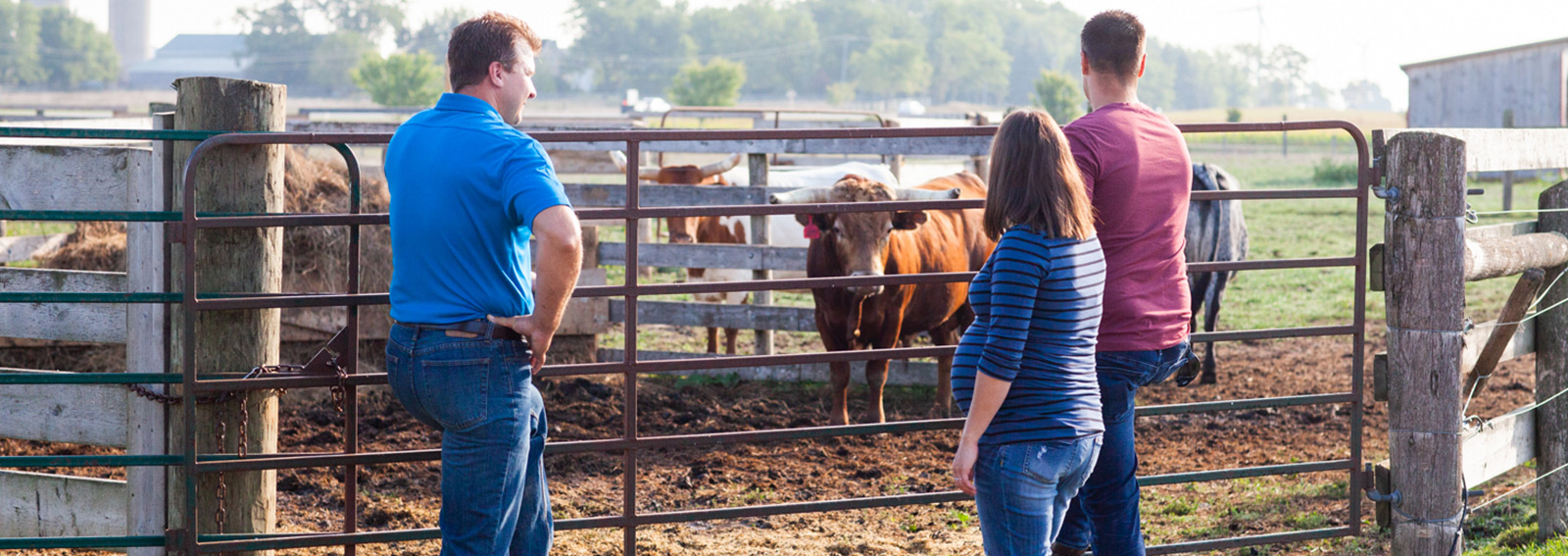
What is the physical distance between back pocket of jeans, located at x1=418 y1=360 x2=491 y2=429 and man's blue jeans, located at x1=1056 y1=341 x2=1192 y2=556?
1.47 meters

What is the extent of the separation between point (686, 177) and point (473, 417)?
7.76 m

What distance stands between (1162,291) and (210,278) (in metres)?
2.62

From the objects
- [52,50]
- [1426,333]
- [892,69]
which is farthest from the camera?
[892,69]

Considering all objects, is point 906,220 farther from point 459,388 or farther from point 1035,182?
point 459,388

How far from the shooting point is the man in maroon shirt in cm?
279

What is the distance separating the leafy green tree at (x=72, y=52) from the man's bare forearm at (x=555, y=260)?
125945 millimetres

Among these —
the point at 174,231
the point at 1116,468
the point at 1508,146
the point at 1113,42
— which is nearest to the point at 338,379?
the point at 174,231

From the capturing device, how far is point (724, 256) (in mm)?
7004

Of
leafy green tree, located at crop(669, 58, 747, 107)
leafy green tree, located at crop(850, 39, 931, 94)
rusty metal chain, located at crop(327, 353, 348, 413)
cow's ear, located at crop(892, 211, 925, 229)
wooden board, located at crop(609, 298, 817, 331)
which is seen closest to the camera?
rusty metal chain, located at crop(327, 353, 348, 413)

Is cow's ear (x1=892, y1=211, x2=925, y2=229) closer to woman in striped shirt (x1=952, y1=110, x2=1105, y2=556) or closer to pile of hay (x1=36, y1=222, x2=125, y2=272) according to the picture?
woman in striped shirt (x1=952, y1=110, x2=1105, y2=556)

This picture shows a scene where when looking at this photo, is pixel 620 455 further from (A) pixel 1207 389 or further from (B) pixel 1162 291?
(A) pixel 1207 389

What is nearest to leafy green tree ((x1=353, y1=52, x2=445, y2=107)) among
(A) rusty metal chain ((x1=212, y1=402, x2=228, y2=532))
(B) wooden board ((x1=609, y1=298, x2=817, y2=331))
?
(B) wooden board ((x1=609, y1=298, x2=817, y2=331))

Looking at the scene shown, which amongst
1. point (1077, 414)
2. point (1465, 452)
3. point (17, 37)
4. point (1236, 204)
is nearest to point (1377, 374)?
point (1465, 452)

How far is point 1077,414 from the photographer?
2.51 meters
